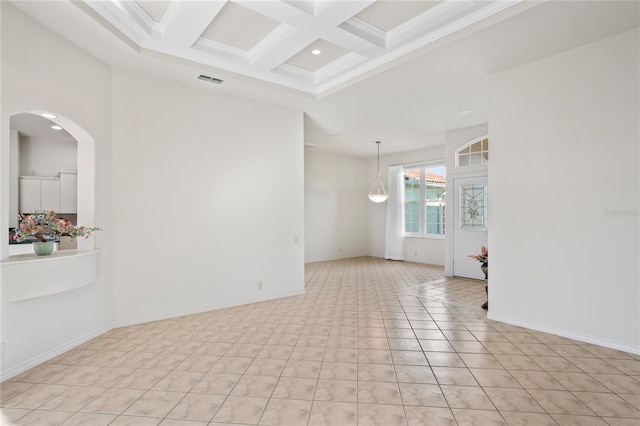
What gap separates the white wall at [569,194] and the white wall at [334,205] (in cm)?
517

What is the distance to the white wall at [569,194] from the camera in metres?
3.02

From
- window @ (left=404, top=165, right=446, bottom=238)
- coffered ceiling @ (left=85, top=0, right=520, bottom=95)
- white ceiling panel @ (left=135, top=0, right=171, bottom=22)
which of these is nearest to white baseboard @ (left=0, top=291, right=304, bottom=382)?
coffered ceiling @ (left=85, top=0, right=520, bottom=95)

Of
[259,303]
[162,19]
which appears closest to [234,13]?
[162,19]

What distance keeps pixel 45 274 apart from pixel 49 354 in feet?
2.48

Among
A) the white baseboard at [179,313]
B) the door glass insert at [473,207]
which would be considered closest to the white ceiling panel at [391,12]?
the white baseboard at [179,313]

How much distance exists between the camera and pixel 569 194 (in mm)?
3348

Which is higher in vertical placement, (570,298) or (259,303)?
(570,298)

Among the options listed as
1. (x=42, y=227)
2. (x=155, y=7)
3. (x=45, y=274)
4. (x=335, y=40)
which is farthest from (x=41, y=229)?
(x=335, y=40)

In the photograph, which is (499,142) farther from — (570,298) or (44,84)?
(44,84)

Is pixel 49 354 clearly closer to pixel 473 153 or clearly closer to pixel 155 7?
pixel 155 7

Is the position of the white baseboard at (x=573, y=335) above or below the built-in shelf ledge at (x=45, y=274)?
below

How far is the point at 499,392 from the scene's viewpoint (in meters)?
2.34

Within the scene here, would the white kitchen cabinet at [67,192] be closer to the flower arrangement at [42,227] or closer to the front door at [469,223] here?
the flower arrangement at [42,227]

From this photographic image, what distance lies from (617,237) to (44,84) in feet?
17.8
